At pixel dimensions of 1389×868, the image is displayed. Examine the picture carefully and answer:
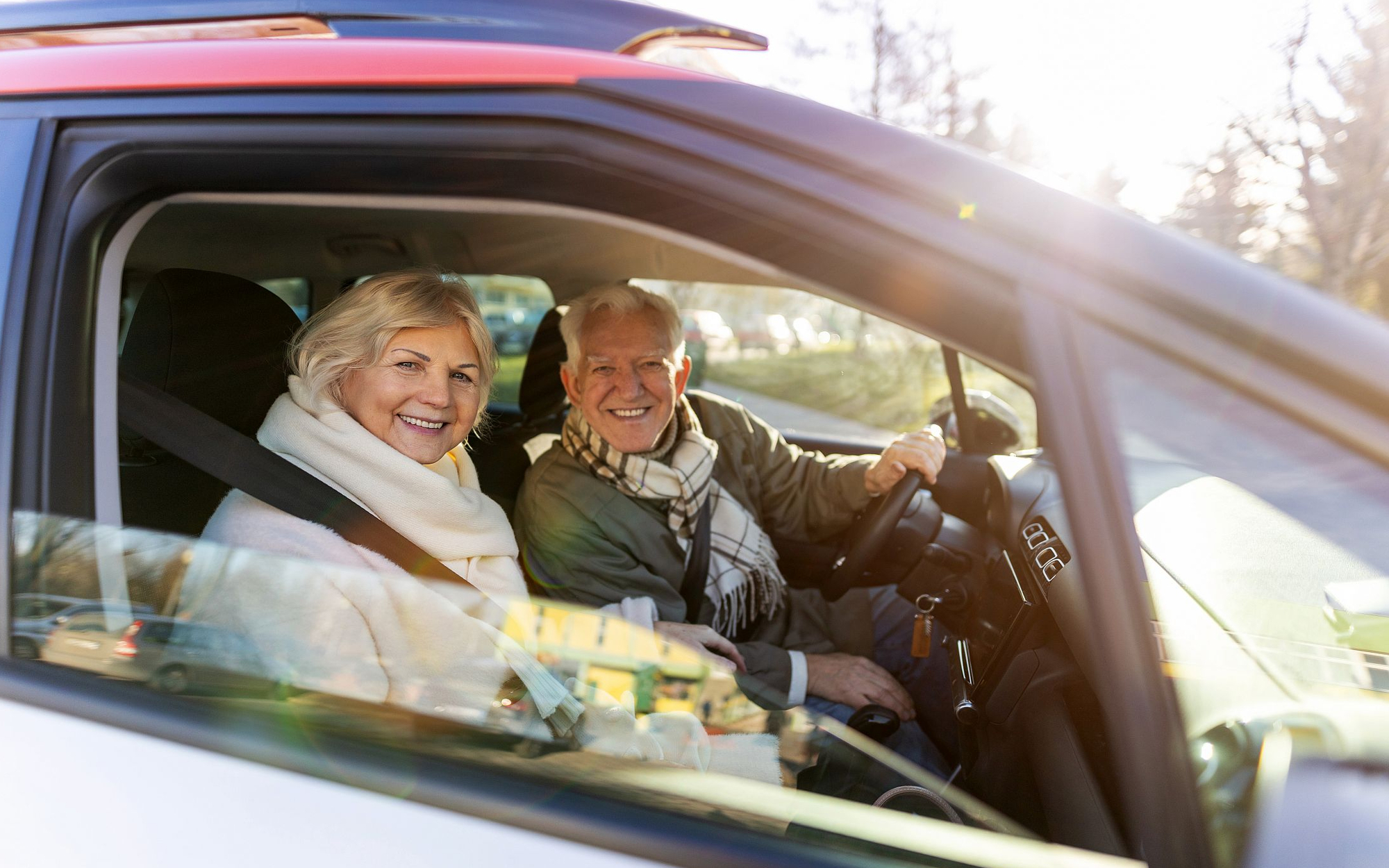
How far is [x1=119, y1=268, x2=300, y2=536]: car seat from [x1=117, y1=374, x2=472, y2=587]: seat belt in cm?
4

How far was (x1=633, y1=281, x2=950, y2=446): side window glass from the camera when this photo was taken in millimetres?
2865

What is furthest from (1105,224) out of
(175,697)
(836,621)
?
(836,621)

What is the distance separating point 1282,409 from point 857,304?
16.2 inches

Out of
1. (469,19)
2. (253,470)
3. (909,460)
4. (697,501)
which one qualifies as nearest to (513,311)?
(697,501)

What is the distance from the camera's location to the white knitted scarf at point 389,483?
4.97 feet

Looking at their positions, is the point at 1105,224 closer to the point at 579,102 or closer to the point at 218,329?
the point at 579,102

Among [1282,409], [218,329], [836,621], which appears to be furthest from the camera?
[836,621]

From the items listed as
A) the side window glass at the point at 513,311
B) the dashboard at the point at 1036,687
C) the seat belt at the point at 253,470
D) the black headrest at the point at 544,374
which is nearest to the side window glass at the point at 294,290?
the side window glass at the point at 513,311

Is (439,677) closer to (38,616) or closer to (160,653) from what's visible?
(160,653)

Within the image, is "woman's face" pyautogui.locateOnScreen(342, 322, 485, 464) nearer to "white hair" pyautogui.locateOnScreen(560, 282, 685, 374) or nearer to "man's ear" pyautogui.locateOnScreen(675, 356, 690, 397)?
"white hair" pyautogui.locateOnScreen(560, 282, 685, 374)

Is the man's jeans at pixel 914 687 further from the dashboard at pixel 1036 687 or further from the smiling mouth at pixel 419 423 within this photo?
the smiling mouth at pixel 419 423

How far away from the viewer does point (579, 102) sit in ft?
2.96

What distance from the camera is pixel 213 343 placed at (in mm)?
1630

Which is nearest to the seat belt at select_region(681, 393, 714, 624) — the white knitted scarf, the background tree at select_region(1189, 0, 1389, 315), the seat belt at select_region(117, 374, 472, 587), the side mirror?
the white knitted scarf
